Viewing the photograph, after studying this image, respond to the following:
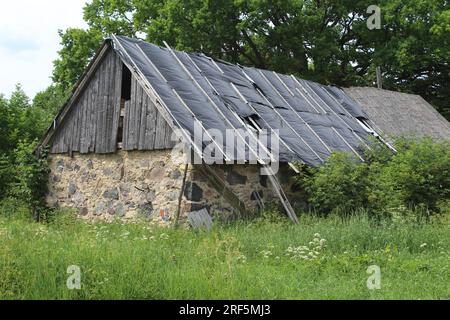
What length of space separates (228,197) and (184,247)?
3.87m

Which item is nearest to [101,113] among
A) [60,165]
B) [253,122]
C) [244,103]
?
[60,165]

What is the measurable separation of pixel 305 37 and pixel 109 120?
1507 centimetres

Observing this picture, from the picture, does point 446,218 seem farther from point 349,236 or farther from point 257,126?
point 257,126

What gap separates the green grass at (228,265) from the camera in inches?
233

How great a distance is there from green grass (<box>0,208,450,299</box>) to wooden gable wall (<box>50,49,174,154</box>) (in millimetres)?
3173

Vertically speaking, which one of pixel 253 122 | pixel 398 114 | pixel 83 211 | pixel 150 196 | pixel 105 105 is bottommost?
pixel 83 211

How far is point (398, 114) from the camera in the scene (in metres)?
19.3

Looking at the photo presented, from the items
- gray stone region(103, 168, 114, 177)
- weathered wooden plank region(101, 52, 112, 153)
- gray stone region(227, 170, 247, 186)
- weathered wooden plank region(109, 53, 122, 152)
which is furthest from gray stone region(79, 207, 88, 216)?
gray stone region(227, 170, 247, 186)

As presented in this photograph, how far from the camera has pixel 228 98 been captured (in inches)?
541

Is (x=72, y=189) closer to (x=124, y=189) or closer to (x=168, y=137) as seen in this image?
(x=124, y=189)

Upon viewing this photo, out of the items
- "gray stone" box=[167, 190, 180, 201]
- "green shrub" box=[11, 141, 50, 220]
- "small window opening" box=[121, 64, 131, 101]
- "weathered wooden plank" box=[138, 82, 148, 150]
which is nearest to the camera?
"gray stone" box=[167, 190, 180, 201]

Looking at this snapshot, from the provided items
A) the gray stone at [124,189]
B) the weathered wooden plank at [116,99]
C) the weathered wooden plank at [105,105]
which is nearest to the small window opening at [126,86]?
the weathered wooden plank at [116,99]

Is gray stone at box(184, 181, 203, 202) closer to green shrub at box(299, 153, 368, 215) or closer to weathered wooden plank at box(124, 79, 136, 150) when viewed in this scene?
weathered wooden plank at box(124, 79, 136, 150)

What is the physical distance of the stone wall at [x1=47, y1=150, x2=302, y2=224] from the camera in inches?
449
